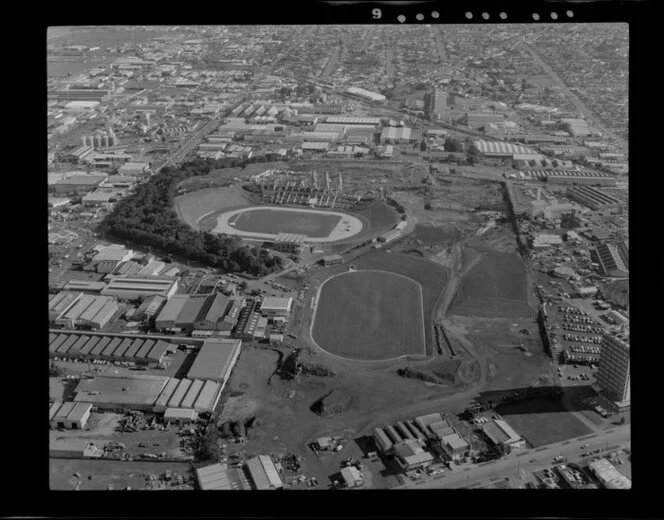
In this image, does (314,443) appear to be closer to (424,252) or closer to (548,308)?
(548,308)

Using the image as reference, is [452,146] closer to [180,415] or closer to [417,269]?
[417,269]

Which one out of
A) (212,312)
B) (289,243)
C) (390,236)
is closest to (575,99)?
(390,236)

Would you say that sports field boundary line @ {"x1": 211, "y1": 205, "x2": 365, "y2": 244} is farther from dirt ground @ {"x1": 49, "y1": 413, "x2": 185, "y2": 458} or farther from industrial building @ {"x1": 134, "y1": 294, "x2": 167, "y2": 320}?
→ dirt ground @ {"x1": 49, "y1": 413, "x2": 185, "y2": 458}

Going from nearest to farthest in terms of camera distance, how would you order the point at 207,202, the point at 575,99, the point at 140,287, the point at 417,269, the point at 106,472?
the point at 106,472, the point at 140,287, the point at 417,269, the point at 207,202, the point at 575,99

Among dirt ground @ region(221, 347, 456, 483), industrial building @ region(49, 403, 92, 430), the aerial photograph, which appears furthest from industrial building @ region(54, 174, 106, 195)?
industrial building @ region(49, 403, 92, 430)

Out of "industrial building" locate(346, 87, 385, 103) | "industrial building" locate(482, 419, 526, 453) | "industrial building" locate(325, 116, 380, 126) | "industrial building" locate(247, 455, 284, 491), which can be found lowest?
"industrial building" locate(482, 419, 526, 453)

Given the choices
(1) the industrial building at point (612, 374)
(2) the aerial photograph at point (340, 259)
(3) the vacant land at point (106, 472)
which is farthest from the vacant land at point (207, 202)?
(1) the industrial building at point (612, 374)
